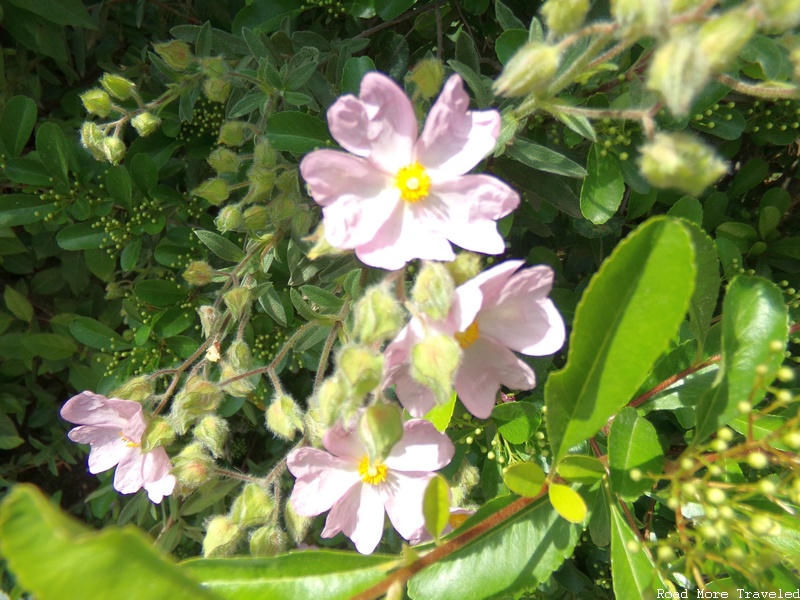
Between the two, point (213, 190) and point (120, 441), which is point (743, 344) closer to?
point (213, 190)

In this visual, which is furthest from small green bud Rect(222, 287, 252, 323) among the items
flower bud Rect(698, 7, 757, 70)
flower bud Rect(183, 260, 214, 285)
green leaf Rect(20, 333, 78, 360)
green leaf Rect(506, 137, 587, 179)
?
green leaf Rect(20, 333, 78, 360)

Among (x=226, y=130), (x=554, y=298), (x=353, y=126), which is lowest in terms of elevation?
(x=554, y=298)

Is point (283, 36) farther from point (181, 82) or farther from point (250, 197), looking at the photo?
point (250, 197)

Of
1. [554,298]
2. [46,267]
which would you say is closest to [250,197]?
[554,298]

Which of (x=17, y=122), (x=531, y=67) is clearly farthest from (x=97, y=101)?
(x=531, y=67)

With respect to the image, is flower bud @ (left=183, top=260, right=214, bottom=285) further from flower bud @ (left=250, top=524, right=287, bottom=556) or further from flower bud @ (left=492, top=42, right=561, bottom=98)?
flower bud @ (left=492, top=42, right=561, bottom=98)
